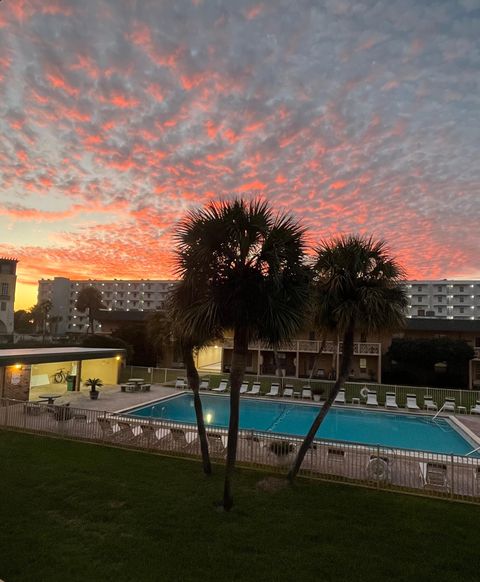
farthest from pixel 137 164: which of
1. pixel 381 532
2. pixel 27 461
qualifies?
pixel 381 532

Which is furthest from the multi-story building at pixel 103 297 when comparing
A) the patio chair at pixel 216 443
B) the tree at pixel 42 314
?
the patio chair at pixel 216 443

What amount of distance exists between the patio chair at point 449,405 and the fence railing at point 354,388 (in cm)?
30

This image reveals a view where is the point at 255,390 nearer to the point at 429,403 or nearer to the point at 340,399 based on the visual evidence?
the point at 340,399

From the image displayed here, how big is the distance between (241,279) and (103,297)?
11530 centimetres

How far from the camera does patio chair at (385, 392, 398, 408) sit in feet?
76.4

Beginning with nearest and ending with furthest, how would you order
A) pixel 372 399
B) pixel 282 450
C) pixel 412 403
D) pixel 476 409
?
1. pixel 282 450
2. pixel 476 409
3. pixel 412 403
4. pixel 372 399

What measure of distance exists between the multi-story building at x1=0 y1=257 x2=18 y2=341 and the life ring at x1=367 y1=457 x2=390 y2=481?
303 feet

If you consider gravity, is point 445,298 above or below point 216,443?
above

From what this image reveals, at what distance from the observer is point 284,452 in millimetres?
10961

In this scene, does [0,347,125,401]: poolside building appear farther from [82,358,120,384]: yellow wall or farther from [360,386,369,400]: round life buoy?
[360,386,369,400]: round life buoy

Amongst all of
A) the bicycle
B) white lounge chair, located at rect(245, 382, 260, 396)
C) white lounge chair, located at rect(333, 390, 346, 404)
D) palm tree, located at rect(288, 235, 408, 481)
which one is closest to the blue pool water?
white lounge chair, located at rect(245, 382, 260, 396)

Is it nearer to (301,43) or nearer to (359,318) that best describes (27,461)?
(359,318)

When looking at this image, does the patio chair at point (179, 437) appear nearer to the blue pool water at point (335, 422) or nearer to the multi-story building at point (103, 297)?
the blue pool water at point (335, 422)

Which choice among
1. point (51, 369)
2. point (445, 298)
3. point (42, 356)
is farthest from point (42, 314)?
point (445, 298)
